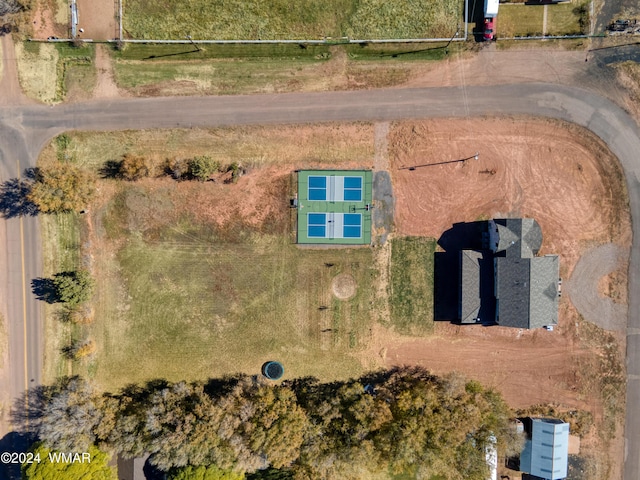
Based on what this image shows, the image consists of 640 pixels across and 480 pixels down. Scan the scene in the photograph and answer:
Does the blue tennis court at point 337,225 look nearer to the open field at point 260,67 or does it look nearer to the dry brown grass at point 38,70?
the open field at point 260,67

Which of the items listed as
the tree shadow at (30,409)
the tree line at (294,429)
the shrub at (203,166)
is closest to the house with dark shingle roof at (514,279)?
the tree line at (294,429)

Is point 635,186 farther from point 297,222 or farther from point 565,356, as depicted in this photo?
point 297,222

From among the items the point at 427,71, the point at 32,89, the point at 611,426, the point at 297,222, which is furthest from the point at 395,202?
the point at 32,89

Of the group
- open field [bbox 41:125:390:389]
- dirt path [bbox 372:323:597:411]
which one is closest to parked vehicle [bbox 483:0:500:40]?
open field [bbox 41:125:390:389]

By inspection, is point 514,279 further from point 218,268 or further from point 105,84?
point 105,84

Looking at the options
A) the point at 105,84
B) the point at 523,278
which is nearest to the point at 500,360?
the point at 523,278

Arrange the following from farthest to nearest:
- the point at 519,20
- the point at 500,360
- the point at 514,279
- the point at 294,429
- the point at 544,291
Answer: the point at 500,360, the point at 519,20, the point at 544,291, the point at 514,279, the point at 294,429
